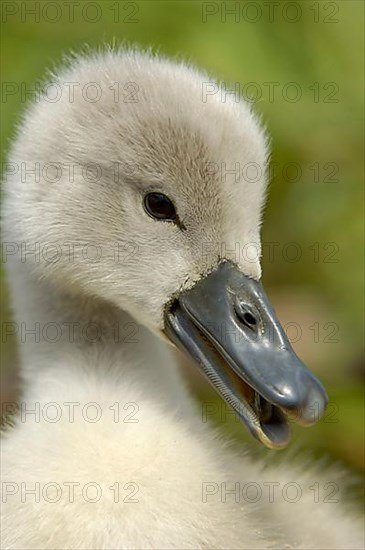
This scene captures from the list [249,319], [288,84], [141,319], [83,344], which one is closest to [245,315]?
[249,319]

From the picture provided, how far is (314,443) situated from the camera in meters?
2.62

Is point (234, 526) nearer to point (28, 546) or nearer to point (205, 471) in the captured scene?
point (205, 471)

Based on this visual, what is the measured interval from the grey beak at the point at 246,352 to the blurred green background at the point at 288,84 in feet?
3.88

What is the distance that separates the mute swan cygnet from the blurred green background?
1.00m

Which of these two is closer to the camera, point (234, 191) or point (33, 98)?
point (234, 191)

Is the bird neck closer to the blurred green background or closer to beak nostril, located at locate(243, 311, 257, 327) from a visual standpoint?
beak nostril, located at locate(243, 311, 257, 327)

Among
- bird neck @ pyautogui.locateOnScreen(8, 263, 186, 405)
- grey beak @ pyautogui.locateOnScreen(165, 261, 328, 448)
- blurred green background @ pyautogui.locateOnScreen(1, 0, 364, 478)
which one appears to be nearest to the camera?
grey beak @ pyautogui.locateOnScreen(165, 261, 328, 448)

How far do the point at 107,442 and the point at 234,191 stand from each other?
0.43 meters

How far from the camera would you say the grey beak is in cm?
167

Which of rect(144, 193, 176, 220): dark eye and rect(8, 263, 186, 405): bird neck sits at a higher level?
rect(144, 193, 176, 220): dark eye

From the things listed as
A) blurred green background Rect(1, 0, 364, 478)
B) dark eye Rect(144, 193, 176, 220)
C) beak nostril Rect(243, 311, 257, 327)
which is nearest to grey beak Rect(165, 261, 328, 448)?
beak nostril Rect(243, 311, 257, 327)

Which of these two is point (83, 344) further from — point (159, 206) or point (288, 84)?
point (288, 84)

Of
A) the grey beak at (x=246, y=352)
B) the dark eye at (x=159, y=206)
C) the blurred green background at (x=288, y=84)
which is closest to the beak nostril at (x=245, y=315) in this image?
the grey beak at (x=246, y=352)

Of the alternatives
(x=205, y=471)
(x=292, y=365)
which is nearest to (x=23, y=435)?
(x=205, y=471)
